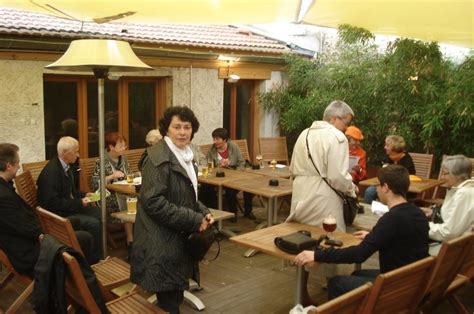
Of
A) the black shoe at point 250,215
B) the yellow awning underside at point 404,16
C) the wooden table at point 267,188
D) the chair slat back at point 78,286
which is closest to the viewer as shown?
the chair slat back at point 78,286

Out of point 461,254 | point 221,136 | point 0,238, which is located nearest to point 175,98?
point 221,136

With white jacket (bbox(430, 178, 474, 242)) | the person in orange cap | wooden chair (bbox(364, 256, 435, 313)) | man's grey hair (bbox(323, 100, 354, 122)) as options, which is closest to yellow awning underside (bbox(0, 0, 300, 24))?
man's grey hair (bbox(323, 100, 354, 122))

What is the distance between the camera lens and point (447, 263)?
310 cm

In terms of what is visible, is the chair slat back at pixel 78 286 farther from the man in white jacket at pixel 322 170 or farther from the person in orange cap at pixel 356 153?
the person in orange cap at pixel 356 153

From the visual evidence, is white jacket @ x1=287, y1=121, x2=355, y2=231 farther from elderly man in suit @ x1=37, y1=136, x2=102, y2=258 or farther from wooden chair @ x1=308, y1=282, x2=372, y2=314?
elderly man in suit @ x1=37, y1=136, x2=102, y2=258

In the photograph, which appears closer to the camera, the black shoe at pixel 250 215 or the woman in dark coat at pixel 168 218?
the woman in dark coat at pixel 168 218

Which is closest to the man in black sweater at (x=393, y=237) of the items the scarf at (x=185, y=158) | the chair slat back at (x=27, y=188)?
the scarf at (x=185, y=158)

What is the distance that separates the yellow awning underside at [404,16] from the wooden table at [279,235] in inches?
88.0

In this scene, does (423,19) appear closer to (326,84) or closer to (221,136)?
(221,136)

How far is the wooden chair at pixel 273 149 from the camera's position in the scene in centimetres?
832

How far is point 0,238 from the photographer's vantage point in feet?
12.3

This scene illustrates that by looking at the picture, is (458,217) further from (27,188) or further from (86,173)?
(86,173)

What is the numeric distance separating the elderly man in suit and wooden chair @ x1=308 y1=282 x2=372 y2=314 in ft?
10.3

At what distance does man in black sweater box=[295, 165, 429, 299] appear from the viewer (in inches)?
121
